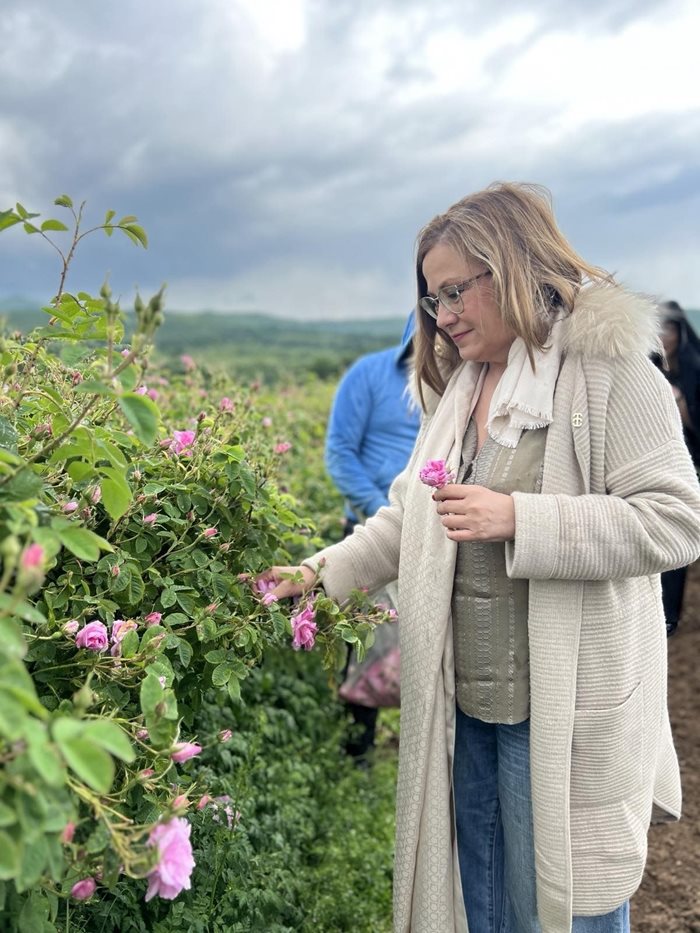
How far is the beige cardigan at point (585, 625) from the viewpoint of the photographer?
149 centimetres

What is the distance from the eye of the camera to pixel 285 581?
1765 millimetres

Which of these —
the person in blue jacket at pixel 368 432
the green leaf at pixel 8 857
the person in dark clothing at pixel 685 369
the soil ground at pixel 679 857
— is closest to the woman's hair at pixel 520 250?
the green leaf at pixel 8 857

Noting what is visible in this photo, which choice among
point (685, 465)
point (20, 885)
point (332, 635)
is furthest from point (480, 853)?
point (20, 885)

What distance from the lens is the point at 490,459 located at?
1.67 meters

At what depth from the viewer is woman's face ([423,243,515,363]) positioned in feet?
5.54

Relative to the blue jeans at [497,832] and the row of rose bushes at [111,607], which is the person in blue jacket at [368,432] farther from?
the blue jeans at [497,832]

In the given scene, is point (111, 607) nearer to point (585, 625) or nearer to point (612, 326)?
point (585, 625)

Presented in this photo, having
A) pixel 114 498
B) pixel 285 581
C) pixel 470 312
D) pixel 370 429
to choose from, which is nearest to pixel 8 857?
pixel 114 498

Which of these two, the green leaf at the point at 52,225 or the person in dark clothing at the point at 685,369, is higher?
the green leaf at the point at 52,225

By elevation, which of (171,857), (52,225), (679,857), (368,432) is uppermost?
(52,225)

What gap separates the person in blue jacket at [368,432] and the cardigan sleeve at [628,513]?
1.95 m

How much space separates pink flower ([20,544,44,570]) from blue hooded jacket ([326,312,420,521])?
2.72 metres

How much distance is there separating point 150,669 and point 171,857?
0.28m

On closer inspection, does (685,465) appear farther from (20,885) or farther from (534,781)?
(20,885)
